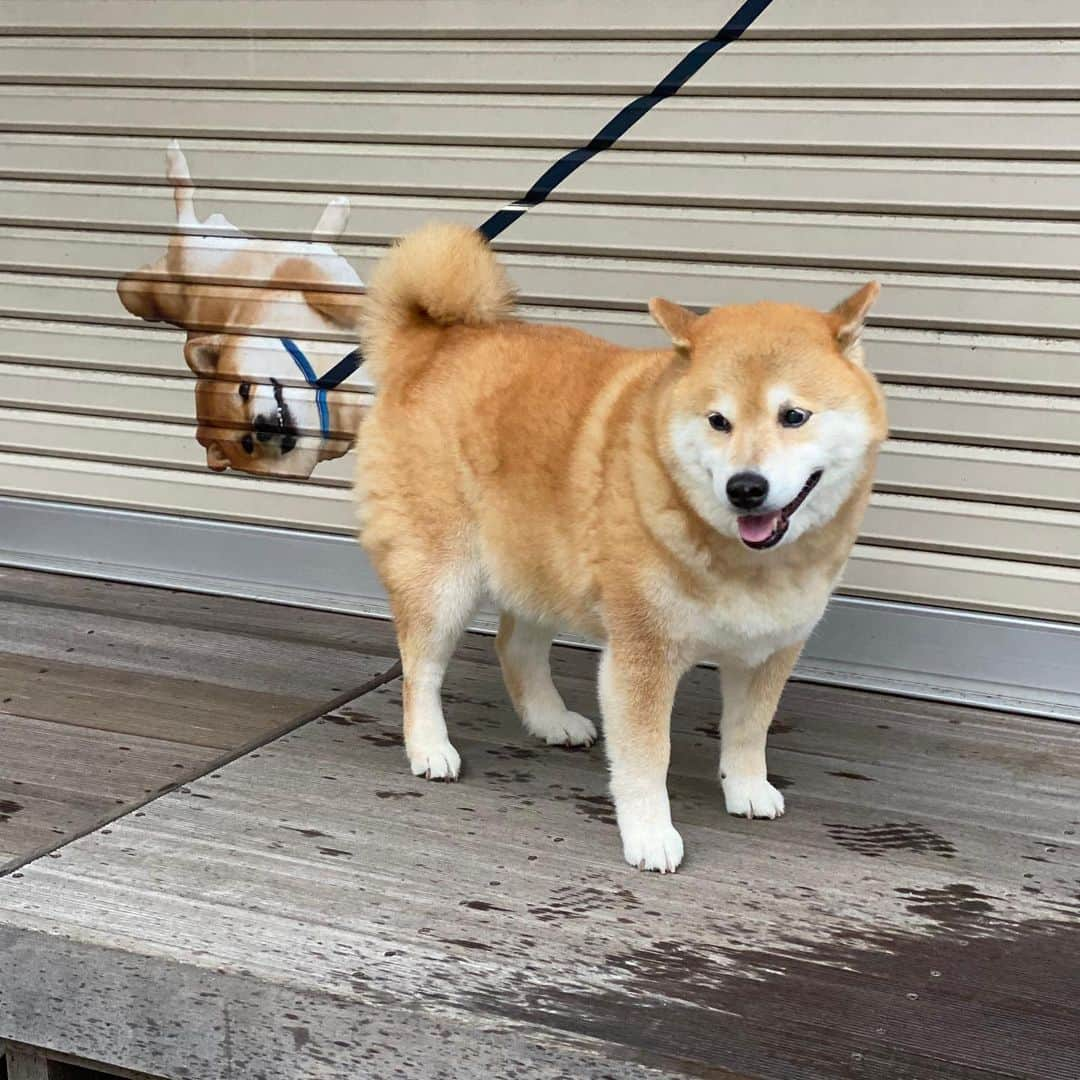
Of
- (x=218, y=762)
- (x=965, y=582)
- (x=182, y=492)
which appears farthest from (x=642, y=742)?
(x=182, y=492)

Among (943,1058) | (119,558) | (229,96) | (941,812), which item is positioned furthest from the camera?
(119,558)

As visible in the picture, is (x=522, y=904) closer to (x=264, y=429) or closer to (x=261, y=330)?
(x=264, y=429)

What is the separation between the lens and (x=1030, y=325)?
365 cm

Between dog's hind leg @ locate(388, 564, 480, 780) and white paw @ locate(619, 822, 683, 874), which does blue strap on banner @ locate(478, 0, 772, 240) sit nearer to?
dog's hind leg @ locate(388, 564, 480, 780)

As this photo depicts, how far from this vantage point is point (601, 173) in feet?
13.2

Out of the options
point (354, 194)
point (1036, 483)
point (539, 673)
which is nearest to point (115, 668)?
point (539, 673)

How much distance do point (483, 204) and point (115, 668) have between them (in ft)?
5.61

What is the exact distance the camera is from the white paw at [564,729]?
346cm

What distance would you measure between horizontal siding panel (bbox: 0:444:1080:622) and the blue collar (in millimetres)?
227

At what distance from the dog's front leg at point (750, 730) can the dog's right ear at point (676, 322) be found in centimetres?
72

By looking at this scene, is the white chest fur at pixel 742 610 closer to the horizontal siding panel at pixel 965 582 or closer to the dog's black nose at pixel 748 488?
the dog's black nose at pixel 748 488

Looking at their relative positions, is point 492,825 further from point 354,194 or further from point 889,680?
point 354,194

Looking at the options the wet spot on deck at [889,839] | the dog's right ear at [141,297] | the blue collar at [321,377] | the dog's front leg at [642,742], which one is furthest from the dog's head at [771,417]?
the dog's right ear at [141,297]

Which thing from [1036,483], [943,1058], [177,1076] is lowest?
[177,1076]
